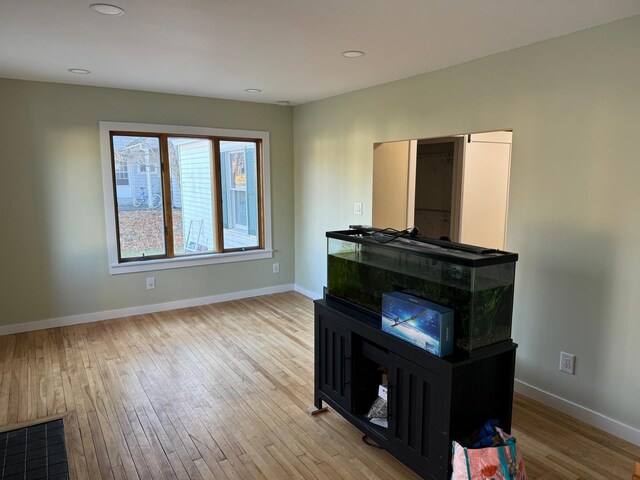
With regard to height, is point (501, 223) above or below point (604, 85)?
below

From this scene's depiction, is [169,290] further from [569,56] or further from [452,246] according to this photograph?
[569,56]

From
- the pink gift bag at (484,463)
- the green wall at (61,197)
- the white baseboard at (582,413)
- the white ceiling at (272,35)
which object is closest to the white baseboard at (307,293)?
the green wall at (61,197)

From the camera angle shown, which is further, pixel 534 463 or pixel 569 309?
pixel 569 309

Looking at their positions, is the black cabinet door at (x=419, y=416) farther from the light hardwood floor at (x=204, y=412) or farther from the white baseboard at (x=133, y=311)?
the white baseboard at (x=133, y=311)

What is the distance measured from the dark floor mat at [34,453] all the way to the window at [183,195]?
2158 mm

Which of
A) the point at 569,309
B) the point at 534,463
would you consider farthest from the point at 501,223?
the point at 534,463

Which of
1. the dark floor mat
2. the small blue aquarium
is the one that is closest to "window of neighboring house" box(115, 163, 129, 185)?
the dark floor mat

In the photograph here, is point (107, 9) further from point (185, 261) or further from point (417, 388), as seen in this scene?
point (185, 261)

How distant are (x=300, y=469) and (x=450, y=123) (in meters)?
2.67

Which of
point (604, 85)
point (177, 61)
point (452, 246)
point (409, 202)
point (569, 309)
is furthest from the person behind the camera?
point (409, 202)

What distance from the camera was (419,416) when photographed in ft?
6.78

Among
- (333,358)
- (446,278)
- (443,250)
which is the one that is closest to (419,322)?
(446,278)

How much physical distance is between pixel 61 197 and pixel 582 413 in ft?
15.4

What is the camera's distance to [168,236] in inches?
192
